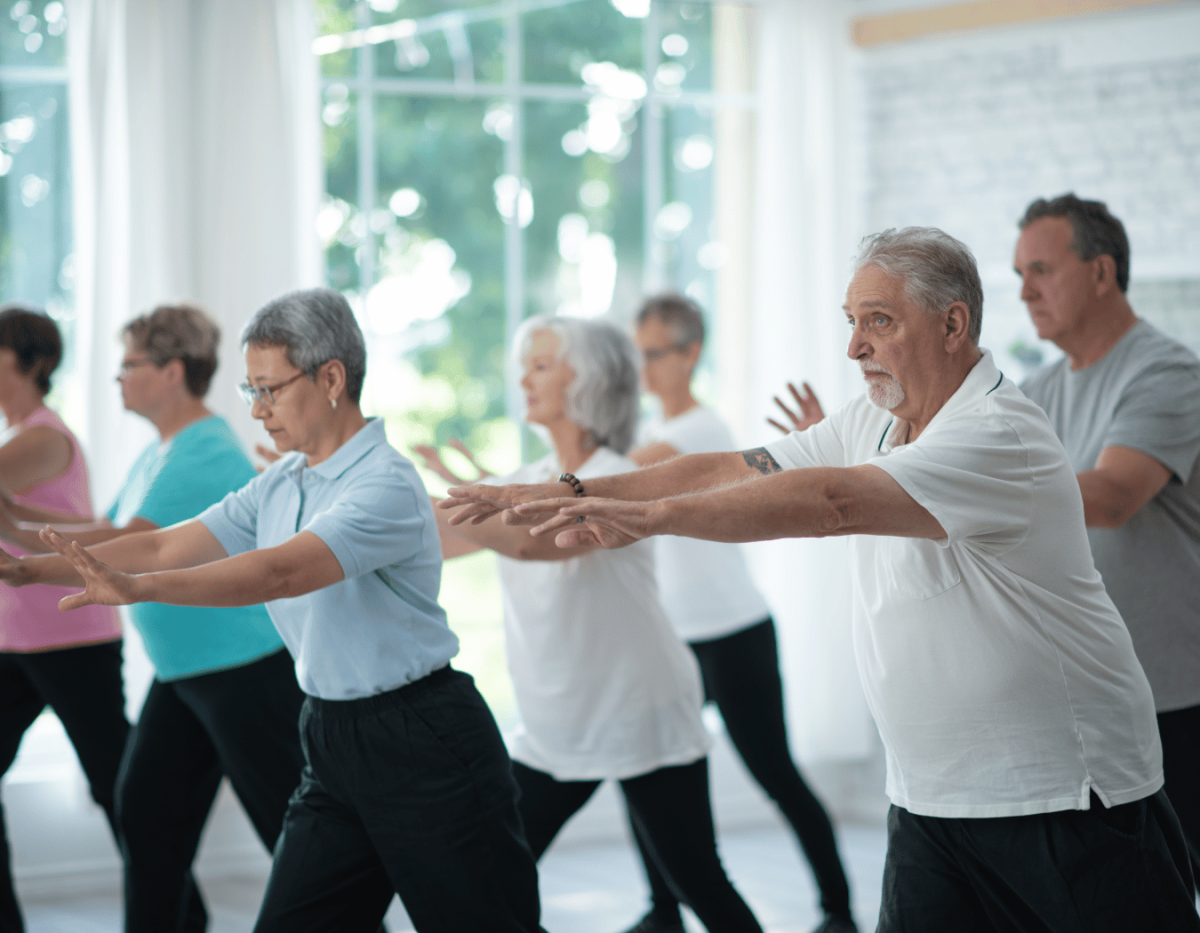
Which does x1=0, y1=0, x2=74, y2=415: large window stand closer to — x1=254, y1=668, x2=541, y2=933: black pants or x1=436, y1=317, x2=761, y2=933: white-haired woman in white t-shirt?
x1=436, y1=317, x2=761, y2=933: white-haired woman in white t-shirt

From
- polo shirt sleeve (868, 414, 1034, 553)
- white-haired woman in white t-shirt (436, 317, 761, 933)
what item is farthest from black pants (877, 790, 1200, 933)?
white-haired woman in white t-shirt (436, 317, 761, 933)

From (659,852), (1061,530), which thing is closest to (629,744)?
(659,852)

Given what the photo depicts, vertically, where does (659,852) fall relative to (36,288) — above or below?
below

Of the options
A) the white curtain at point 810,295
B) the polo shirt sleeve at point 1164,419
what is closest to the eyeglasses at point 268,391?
the polo shirt sleeve at point 1164,419

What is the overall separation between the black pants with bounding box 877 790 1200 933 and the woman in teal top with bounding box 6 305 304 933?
1365 mm

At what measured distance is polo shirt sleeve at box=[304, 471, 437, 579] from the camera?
1.71m

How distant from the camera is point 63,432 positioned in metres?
2.93

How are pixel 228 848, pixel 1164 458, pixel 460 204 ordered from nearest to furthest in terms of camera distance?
pixel 1164 458 < pixel 228 848 < pixel 460 204

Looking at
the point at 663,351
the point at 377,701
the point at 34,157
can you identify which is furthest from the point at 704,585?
the point at 34,157

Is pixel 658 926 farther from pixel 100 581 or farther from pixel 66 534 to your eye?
pixel 100 581

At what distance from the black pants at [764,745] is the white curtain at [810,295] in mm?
1216

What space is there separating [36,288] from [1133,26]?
364 cm

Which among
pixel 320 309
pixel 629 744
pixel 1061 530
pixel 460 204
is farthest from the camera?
pixel 460 204

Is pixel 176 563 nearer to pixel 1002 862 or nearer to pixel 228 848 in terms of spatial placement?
pixel 1002 862
